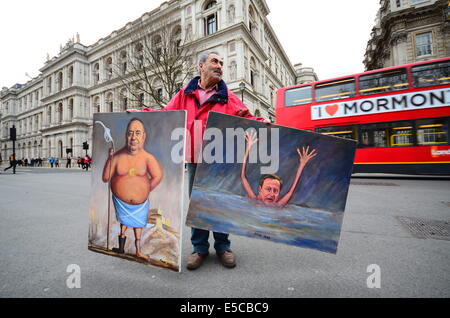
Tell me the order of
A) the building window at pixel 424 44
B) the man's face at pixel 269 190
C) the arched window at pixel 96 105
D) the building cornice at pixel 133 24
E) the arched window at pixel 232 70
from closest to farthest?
the man's face at pixel 269 190
the building window at pixel 424 44
the arched window at pixel 232 70
the building cornice at pixel 133 24
the arched window at pixel 96 105

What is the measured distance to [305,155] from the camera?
168 cm

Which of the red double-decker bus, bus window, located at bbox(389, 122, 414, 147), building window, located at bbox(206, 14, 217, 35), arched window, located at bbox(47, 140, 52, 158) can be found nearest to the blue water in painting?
the red double-decker bus

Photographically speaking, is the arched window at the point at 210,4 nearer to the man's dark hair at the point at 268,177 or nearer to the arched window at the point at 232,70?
the arched window at the point at 232,70

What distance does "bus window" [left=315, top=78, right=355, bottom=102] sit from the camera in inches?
331

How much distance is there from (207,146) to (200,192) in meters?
0.37

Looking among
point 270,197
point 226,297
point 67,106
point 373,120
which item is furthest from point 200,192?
point 67,106

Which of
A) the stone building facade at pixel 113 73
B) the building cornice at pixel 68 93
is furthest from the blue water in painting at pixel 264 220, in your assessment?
the building cornice at pixel 68 93

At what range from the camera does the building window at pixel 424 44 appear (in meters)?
19.8

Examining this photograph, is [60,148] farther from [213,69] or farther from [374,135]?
[213,69]

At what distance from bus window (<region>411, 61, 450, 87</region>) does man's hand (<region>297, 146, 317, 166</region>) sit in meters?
8.90

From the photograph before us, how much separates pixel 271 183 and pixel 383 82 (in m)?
8.93

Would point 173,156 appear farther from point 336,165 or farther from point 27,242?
point 27,242

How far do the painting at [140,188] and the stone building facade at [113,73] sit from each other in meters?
18.0
